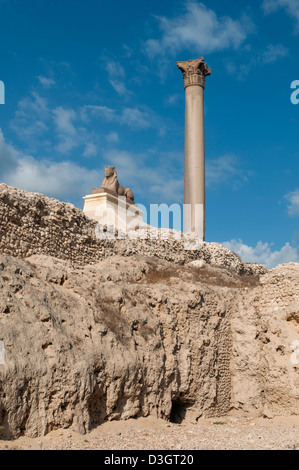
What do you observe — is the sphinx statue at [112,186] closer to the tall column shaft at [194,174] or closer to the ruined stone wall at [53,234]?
the tall column shaft at [194,174]

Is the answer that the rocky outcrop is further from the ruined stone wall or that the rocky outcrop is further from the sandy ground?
the sandy ground

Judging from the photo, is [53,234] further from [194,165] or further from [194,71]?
[194,71]

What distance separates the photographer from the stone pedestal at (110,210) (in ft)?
81.0

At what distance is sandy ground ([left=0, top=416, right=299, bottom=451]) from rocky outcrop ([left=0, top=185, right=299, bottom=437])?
0.71 feet

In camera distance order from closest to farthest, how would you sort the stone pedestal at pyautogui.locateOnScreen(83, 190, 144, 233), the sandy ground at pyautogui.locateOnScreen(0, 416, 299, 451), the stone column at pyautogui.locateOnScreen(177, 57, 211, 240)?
1. the sandy ground at pyautogui.locateOnScreen(0, 416, 299, 451)
2. the stone pedestal at pyautogui.locateOnScreen(83, 190, 144, 233)
3. the stone column at pyautogui.locateOnScreen(177, 57, 211, 240)

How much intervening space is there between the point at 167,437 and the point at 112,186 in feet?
59.8

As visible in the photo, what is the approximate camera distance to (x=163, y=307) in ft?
39.2

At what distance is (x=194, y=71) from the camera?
25906 millimetres

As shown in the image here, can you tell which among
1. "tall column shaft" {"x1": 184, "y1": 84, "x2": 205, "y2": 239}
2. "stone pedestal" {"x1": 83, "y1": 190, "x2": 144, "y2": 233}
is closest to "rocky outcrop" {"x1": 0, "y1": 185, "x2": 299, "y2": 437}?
"stone pedestal" {"x1": 83, "y1": 190, "x2": 144, "y2": 233}

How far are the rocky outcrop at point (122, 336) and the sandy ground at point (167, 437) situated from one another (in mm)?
216

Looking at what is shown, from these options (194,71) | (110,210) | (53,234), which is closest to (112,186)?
(110,210)

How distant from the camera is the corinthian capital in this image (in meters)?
25.9
